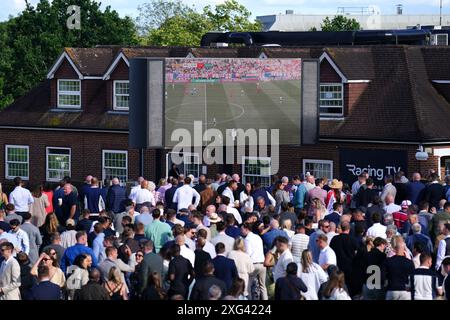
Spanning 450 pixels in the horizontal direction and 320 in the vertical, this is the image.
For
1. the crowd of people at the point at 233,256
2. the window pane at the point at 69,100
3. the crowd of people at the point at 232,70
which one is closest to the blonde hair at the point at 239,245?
the crowd of people at the point at 233,256

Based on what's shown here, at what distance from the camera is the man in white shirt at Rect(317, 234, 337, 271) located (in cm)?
2120

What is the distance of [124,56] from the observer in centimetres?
4753

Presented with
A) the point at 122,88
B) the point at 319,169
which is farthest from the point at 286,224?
the point at 122,88

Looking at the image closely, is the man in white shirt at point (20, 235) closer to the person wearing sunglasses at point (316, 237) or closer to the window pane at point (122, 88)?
the person wearing sunglasses at point (316, 237)

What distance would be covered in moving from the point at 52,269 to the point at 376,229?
6.05 m

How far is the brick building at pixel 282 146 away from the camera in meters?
42.4

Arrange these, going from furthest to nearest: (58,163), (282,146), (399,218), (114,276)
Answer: (58,163) < (282,146) < (399,218) < (114,276)

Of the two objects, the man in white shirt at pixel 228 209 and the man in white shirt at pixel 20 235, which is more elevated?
the man in white shirt at pixel 228 209

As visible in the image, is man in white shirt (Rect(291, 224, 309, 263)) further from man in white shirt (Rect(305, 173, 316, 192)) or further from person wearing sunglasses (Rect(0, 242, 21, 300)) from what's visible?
man in white shirt (Rect(305, 173, 316, 192))

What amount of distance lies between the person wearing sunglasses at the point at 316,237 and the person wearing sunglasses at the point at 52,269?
406cm

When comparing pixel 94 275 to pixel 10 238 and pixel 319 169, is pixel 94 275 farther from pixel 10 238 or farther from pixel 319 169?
pixel 319 169

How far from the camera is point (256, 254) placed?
22.2 metres

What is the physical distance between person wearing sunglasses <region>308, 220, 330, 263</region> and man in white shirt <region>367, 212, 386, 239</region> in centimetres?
84
